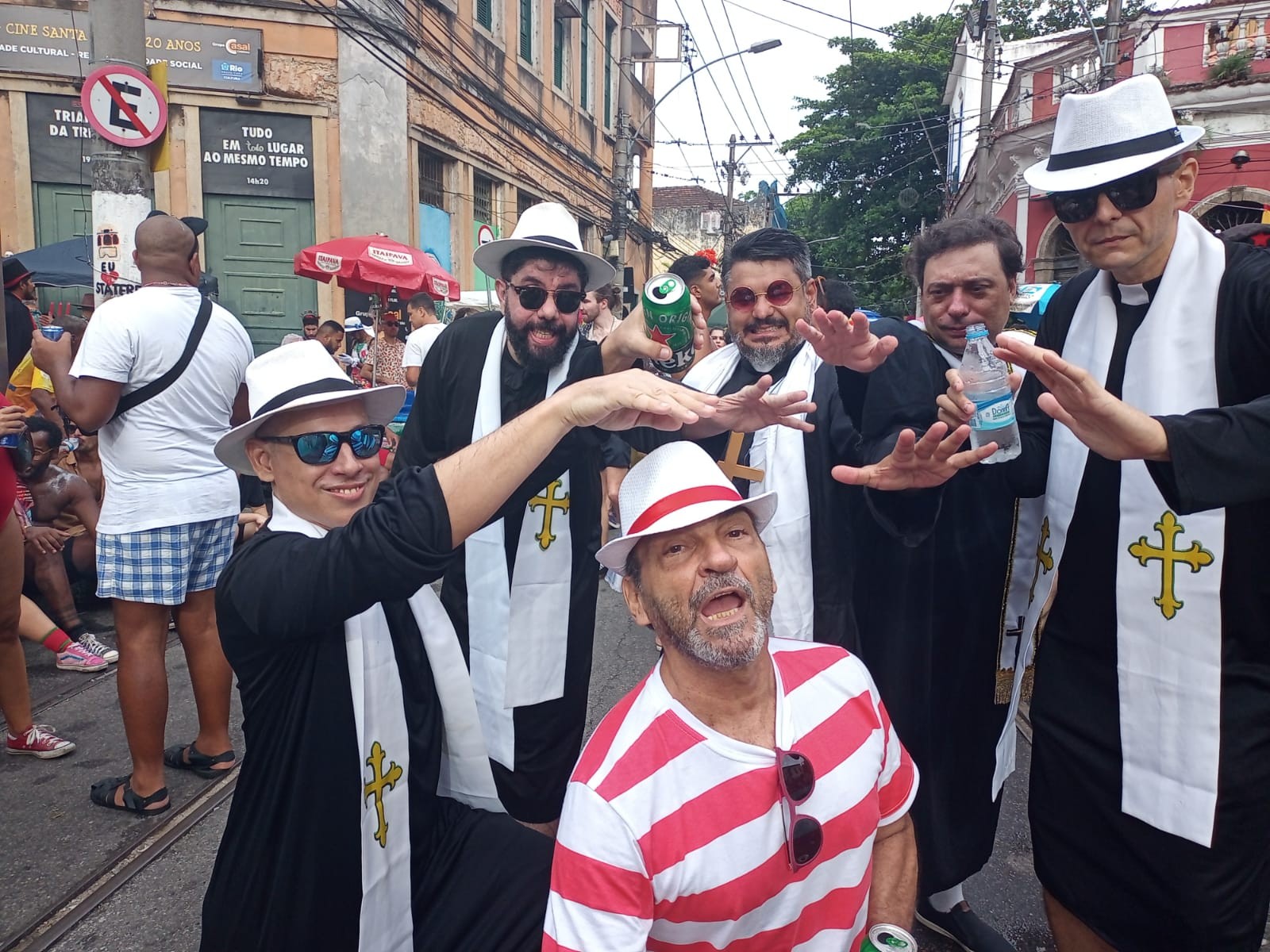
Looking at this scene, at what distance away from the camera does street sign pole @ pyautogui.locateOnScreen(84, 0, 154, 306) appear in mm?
5199

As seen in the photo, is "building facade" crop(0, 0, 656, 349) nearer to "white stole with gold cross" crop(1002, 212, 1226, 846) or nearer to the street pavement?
the street pavement

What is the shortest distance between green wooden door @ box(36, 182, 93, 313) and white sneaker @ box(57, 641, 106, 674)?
35.2 feet

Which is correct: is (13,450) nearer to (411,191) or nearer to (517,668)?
(517,668)

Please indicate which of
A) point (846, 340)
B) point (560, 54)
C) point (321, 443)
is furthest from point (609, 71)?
point (321, 443)

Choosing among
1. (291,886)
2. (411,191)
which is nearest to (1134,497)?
(291,886)

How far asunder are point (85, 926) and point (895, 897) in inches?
95.8

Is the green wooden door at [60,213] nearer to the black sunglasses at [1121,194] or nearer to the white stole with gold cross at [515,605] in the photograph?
the white stole with gold cross at [515,605]

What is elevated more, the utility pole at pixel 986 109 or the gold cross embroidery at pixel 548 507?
the utility pole at pixel 986 109

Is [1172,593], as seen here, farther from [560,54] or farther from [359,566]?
[560,54]

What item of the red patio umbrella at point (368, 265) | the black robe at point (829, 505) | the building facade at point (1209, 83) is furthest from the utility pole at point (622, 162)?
the black robe at point (829, 505)

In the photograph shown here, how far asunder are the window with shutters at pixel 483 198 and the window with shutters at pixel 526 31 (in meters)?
3.20

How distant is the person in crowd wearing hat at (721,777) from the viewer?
1.56 m

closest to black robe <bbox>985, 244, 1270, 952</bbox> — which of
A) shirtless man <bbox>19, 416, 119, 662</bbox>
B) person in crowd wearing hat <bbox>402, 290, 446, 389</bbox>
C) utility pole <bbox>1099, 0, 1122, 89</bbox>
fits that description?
shirtless man <bbox>19, 416, 119, 662</bbox>

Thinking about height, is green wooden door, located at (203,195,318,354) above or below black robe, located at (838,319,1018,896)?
above
